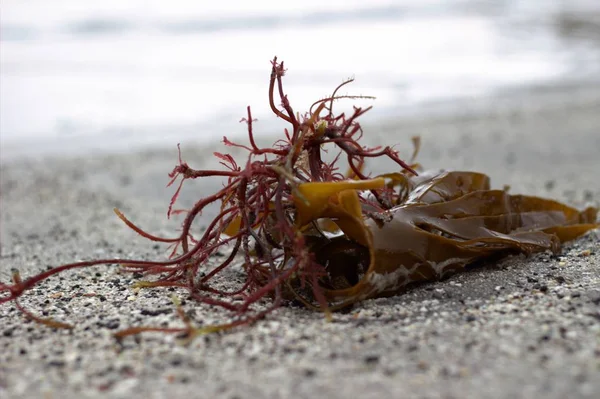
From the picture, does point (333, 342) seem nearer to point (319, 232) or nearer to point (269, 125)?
point (319, 232)

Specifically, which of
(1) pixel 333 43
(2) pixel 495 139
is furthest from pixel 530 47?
(2) pixel 495 139

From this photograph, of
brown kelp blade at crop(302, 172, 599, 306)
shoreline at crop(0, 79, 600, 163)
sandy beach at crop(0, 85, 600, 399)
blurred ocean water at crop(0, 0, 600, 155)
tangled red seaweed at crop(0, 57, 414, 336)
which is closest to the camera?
sandy beach at crop(0, 85, 600, 399)

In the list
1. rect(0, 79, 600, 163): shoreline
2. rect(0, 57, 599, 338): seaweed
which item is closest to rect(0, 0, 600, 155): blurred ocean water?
rect(0, 79, 600, 163): shoreline

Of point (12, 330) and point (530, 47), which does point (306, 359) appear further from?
point (530, 47)

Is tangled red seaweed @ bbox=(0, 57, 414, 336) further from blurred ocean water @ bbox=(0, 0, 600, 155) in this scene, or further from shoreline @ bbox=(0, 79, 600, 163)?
blurred ocean water @ bbox=(0, 0, 600, 155)

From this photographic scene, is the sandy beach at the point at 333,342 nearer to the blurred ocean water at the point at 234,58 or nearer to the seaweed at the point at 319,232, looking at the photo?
the seaweed at the point at 319,232

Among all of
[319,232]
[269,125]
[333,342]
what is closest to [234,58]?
[269,125]

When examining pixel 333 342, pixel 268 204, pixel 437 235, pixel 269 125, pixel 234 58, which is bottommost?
pixel 333 342
